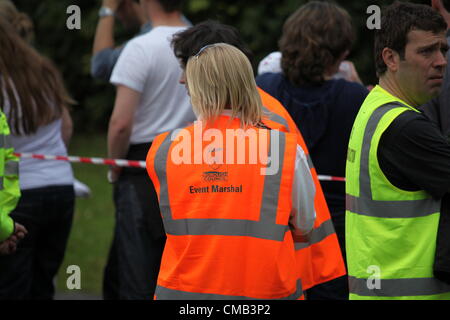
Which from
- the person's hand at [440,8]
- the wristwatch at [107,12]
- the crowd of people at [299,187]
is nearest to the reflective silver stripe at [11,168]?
the crowd of people at [299,187]

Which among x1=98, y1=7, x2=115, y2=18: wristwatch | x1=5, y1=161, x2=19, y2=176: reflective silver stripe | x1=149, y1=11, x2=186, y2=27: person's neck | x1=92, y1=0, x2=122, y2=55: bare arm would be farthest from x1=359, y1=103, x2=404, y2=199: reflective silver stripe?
x1=98, y1=7, x2=115, y2=18: wristwatch

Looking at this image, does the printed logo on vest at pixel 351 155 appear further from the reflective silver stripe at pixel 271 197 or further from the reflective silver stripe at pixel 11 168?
the reflective silver stripe at pixel 11 168

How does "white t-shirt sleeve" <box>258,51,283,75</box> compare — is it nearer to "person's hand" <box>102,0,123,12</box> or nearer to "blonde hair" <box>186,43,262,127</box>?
"person's hand" <box>102,0,123,12</box>

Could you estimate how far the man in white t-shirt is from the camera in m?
4.79

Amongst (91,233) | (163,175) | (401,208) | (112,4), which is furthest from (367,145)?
(91,233)

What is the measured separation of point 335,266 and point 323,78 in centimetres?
153

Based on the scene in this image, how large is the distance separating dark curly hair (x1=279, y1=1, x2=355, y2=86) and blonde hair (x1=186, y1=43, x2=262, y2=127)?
55.2 inches

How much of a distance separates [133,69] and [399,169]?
222 centimetres

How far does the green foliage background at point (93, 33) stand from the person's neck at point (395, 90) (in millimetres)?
8845

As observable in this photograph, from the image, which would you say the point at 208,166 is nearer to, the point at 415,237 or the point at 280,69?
the point at 415,237

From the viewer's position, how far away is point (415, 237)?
3.00 m

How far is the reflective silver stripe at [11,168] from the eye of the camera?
404cm

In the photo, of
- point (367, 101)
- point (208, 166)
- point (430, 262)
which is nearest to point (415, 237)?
point (430, 262)

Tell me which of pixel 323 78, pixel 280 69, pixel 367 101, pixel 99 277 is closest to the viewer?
pixel 367 101
